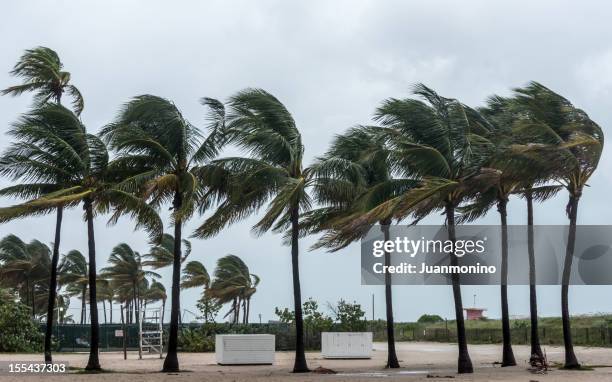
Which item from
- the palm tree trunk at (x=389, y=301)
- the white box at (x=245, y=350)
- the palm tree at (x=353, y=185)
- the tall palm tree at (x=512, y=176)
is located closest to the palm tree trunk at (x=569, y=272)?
the tall palm tree at (x=512, y=176)

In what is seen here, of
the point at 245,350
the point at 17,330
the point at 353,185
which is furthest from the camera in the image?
the point at 17,330

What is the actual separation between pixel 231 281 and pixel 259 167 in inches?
1509

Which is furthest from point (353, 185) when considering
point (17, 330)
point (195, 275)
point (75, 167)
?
point (195, 275)

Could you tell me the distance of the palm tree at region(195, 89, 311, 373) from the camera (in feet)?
82.7

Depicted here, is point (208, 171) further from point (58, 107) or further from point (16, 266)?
point (16, 266)

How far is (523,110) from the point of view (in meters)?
25.5

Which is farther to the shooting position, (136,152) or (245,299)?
(245,299)

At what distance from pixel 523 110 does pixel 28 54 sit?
1645 centimetres

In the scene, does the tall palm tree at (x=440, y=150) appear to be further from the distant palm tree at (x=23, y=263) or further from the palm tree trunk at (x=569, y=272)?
the distant palm tree at (x=23, y=263)

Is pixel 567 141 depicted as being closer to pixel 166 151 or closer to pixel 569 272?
pixel 569 272

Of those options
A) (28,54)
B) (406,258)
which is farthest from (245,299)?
(28,54)

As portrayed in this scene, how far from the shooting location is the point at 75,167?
24.8 metres

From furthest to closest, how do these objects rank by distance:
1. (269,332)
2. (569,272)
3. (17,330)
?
(269,332)
(17,330)
(569,272)

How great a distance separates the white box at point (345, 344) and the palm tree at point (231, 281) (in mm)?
26160
